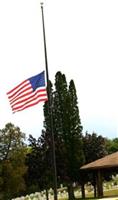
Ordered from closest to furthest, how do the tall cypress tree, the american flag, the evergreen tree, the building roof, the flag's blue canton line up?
the american flag → the flag's blue canton → the building roof → the evergreen tree → the tall cypress tree

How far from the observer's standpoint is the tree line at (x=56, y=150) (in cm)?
5959

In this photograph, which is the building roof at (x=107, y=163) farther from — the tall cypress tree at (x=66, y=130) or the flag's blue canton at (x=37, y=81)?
the flag's blue canton at (x=37, y=81)

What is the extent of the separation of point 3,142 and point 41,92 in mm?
39234

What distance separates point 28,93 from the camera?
21828 millimetres

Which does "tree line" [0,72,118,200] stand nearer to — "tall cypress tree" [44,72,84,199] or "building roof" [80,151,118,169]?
"tall cypress tree" [44,72,84,199]

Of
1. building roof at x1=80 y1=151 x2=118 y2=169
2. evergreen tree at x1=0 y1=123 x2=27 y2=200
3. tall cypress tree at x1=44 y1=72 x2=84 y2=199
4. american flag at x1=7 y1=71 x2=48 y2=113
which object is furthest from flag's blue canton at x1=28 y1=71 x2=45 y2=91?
tall cypress tree at x1=44 y1=72 x2=84 y2=199

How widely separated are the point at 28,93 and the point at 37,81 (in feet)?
2.10

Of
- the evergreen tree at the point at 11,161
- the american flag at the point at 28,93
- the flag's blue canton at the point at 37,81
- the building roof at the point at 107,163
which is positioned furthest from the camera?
the evergreen tree at the point at 11,161

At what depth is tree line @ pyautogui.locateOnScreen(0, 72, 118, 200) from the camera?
5959 centimetres

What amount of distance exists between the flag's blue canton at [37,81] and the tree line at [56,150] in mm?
37264

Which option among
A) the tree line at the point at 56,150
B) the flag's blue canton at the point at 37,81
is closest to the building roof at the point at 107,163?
the tree line at the point at 56,150

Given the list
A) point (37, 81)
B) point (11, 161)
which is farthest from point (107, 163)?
point (37, 81)

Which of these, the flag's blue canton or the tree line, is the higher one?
the tree line

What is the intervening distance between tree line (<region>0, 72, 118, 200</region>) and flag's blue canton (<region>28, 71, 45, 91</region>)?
37.3 meters
